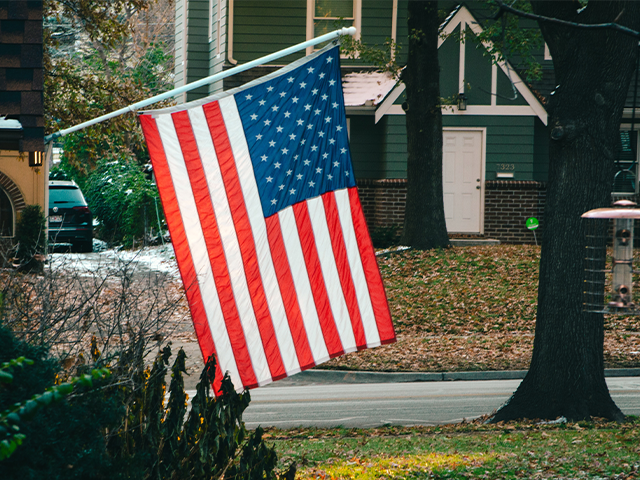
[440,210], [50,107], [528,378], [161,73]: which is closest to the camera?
[528,378]

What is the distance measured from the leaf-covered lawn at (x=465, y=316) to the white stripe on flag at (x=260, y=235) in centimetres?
717

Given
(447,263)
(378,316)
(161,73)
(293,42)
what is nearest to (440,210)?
(447,263)

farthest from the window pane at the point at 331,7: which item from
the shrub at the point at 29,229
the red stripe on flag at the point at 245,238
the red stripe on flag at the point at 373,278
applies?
the red stripe on flag at the point at 245,238

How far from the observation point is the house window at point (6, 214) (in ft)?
48.4

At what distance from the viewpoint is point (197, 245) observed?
5402 millimetres

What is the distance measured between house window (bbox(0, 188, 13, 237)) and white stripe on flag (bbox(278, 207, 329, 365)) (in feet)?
35.0

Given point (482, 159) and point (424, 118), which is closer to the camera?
point (424, 118)

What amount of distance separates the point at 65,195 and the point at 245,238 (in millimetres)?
17956

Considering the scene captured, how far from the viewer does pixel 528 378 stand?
28.2 feet

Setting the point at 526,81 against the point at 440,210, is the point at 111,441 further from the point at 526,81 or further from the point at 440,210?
the point at 526,81

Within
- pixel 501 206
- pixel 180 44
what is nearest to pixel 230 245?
pixel 501 206

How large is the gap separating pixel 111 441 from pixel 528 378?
5.49m

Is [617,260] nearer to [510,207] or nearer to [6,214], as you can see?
[6,214]

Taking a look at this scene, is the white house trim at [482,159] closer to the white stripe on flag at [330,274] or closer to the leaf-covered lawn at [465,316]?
the leaf-covered lawn at [465,316]
